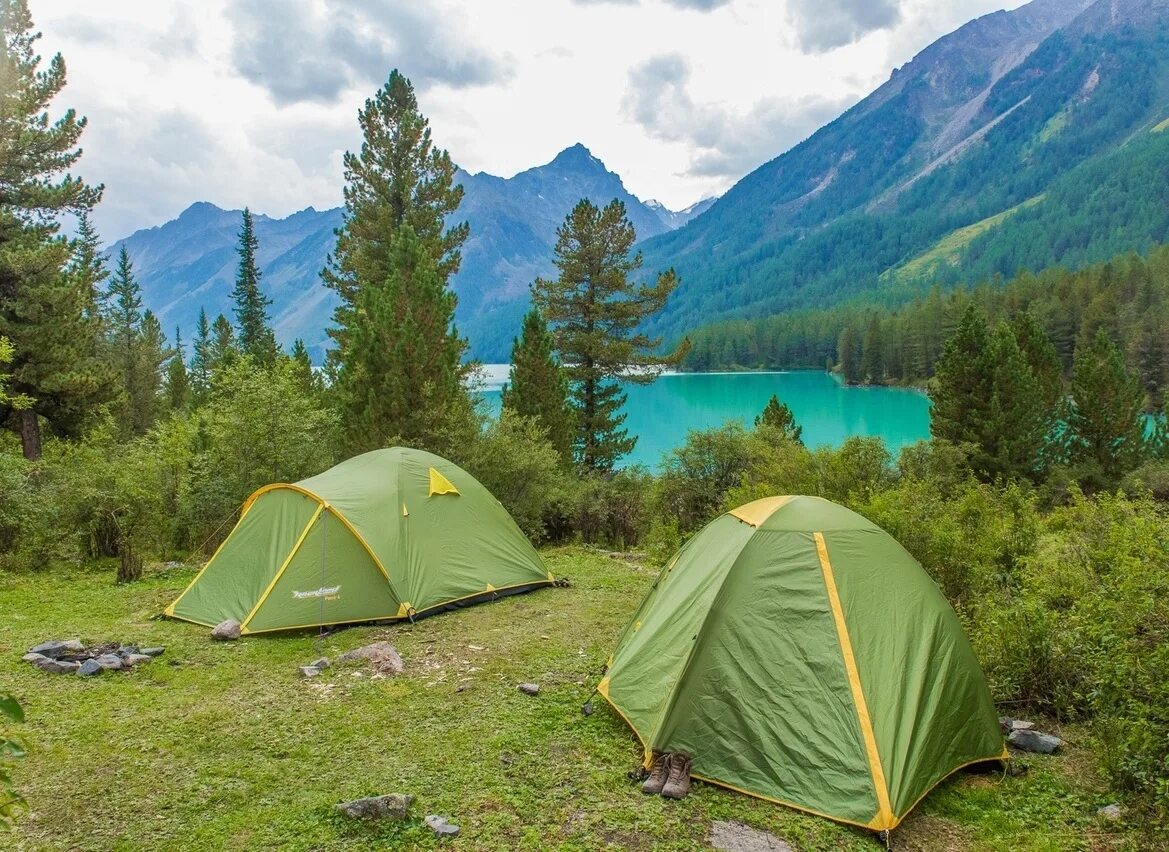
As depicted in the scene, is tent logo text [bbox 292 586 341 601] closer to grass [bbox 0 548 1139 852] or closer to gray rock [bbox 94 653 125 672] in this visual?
grass [bbox 0 548 1139 852]

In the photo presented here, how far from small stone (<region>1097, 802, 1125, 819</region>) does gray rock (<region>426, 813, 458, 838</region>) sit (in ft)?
13.8

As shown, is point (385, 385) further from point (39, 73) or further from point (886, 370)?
point (886, 370)

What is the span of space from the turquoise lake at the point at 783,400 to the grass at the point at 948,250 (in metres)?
87.6

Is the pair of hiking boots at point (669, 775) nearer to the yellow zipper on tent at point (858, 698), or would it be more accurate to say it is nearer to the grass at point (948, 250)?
the yellow zipper on tent at point (858, 698)

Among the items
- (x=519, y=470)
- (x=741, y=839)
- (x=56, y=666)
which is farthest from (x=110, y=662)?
(x=519, y=470)

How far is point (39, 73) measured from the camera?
1667cm

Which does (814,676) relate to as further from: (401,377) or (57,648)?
(401,377)

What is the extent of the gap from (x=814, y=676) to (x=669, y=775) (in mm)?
1279

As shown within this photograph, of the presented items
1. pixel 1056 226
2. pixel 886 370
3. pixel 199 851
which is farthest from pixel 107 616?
pixel 1056 226

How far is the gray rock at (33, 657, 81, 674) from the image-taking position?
23.5 feet

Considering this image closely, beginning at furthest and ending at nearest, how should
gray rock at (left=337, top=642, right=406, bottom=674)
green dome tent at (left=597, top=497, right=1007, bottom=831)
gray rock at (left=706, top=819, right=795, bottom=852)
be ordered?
gray rock at (left=337, top=642, right=406, bottom=674), green dome tent at (left=597, top=497, right=1007, bottom=831), gray rock at (left=706, top=819, right=795, bottom=852)

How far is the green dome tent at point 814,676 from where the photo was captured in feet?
16.1

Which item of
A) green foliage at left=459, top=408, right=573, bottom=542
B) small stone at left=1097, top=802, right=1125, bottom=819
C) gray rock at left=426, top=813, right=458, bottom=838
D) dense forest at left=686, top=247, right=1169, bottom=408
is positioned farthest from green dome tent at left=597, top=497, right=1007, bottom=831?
dense forest at left=686, top=247, right=1169, bottom=408

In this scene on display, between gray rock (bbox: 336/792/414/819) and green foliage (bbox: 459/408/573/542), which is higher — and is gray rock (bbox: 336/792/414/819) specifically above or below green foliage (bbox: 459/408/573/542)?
below
